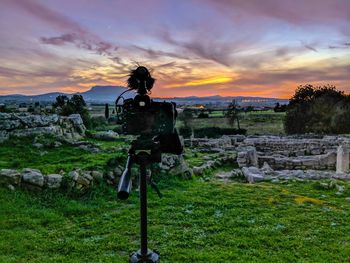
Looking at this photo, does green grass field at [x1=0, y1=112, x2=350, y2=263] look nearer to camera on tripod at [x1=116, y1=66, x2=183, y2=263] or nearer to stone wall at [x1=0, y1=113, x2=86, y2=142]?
camera on tripod at [x1=116, y1=66, x2=183, y2=263]

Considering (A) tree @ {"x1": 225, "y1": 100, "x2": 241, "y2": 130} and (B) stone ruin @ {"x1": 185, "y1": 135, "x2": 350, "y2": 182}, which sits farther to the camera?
(A) tree @ {"x1": 225, "y1": 100, "x2": 241, "y2": 130}

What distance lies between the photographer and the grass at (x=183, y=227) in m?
5.64

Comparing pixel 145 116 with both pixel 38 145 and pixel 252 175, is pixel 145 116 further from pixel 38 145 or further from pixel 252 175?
pixel 38 145

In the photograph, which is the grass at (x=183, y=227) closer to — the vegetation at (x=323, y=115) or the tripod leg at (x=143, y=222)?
the tripod leg at (x=143, y=222)

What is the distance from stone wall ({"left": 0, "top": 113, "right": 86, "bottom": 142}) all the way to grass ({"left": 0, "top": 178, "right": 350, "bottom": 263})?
690cm

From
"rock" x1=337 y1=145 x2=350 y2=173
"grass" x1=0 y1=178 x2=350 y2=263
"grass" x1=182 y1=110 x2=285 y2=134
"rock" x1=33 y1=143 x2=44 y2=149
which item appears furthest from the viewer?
"grass" x1=182 y1=110 x2=285 y2=134

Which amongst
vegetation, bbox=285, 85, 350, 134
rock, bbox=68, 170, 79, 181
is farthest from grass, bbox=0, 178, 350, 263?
vegetation, bbox=285, 85, 350, 134

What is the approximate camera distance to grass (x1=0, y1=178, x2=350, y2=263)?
5.64 meters

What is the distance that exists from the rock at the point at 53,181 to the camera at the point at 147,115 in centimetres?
603

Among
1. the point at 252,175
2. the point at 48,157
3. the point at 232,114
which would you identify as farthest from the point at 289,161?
the point at 232,114

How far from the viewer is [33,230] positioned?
6.68 metres

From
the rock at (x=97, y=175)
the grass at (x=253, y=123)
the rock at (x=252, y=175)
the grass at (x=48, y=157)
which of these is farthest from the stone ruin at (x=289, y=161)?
the grass at (x=253, y=123)

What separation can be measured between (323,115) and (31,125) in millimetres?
41074

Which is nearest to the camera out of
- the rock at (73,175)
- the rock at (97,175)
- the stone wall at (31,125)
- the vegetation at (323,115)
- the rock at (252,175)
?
the rock at (73,175)
